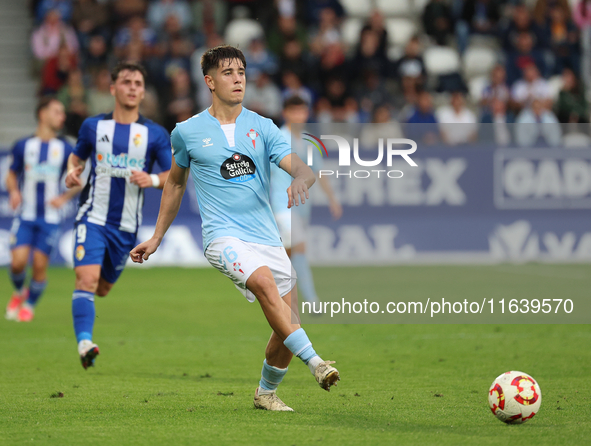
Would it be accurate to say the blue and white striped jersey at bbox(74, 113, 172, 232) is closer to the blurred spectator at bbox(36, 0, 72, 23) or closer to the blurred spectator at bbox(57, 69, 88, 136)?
the blurred spectator at bbox(57, 69, 88, 136)

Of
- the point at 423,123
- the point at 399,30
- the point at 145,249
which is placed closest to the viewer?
the point at 145,249

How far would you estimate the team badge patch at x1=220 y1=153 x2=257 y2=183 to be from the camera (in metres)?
5.67

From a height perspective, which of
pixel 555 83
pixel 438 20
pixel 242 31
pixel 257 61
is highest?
pixel 438 20

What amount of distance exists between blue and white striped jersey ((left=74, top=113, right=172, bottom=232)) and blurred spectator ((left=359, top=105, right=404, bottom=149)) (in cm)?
876

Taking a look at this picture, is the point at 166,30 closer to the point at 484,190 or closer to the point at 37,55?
the point at 37,55

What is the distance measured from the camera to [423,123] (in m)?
16.9

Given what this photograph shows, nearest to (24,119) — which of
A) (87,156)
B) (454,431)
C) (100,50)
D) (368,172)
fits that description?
(100,50)

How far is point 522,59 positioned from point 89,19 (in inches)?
385

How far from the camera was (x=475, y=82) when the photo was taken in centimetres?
2112

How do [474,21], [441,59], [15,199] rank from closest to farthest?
[15,199], [441,59], [474,21]

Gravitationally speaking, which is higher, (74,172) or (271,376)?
(74,172)

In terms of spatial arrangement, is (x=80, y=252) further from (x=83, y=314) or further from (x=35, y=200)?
(x=35, y=200)

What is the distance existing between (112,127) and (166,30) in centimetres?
1245

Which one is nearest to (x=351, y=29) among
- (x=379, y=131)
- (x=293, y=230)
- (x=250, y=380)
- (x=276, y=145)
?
(x=379, y=131)
